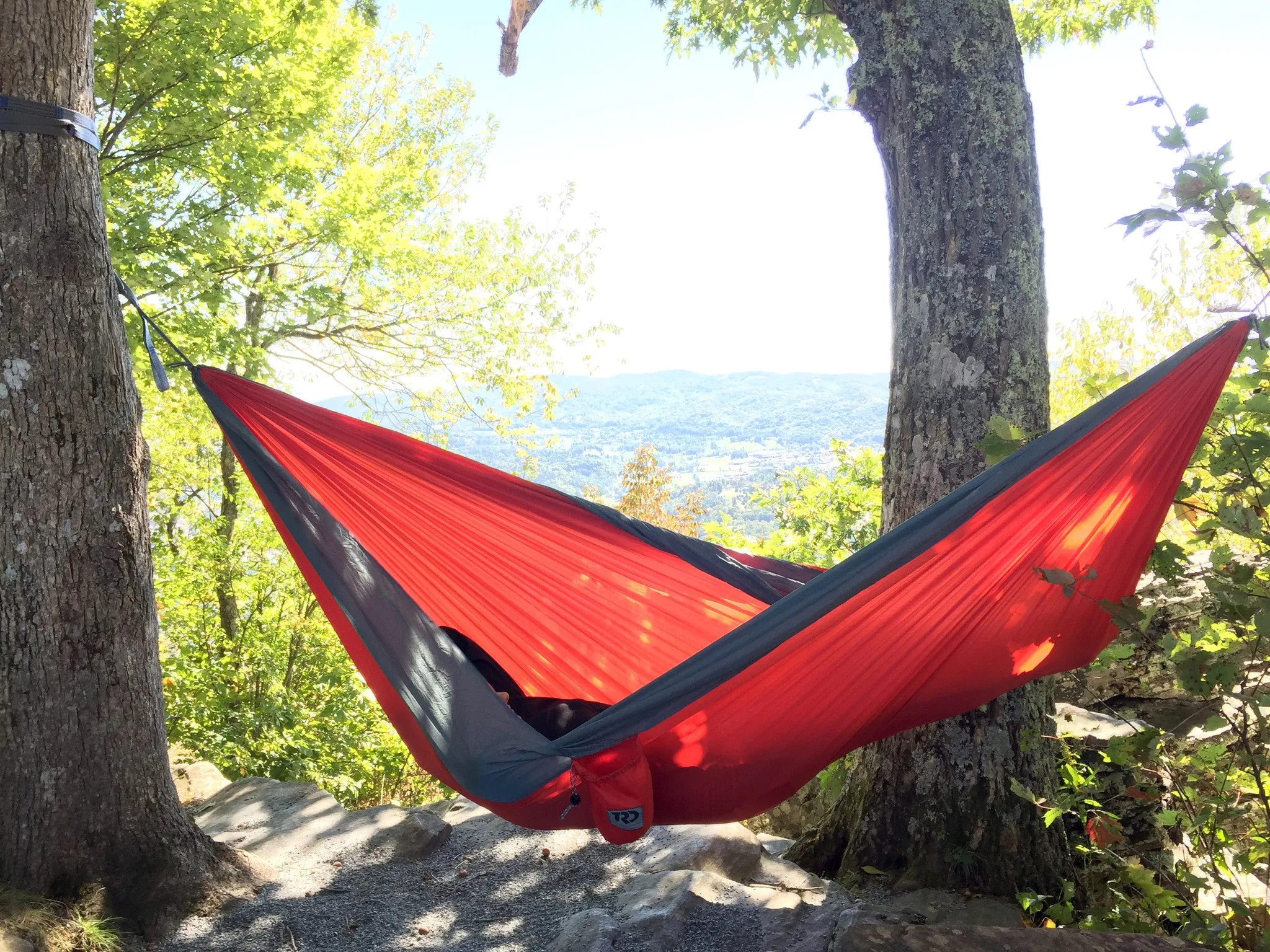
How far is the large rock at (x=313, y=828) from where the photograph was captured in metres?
2.29

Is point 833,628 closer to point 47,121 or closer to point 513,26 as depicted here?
point 47,121

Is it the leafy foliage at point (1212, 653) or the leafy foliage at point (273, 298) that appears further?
the leafy foliage at point (273, 298)

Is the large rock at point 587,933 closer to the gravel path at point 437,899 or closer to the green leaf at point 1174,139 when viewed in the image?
the gravel path at point 437,899

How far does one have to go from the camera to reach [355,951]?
1835 mm

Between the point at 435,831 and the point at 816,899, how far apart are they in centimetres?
103

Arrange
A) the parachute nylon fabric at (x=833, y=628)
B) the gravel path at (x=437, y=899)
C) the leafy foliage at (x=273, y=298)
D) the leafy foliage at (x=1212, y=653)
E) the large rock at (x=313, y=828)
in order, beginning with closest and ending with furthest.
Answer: the leafy foliage at (x=1212, y=653) → the parachute nylon fabric at (x=833, y=628) → the gravel path at (x=437, y=899) → the large rock at (x=313, y=828) → the leafy foliage at (x=273, y=298)

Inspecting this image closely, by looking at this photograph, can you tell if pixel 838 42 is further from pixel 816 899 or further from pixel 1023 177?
pixel 816 899

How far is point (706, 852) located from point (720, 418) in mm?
53567

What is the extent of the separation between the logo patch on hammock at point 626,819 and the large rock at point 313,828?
3.76ft

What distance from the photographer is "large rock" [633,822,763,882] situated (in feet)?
6.80

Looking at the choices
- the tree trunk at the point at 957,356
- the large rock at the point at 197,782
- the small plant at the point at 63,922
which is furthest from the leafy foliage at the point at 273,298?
the small plant at the point at 63,922

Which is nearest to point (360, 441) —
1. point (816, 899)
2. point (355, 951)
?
point (355, 951)

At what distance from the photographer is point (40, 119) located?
1804 millimetres

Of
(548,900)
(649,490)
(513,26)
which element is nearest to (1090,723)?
(548,900)
